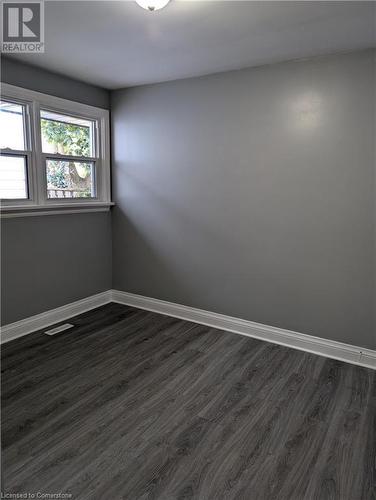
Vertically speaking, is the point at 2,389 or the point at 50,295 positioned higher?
the point at 50,295

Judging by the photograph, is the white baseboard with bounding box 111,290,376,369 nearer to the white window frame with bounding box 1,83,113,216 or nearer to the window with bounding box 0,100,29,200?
the white window frame with bounding box 1,83,113,216

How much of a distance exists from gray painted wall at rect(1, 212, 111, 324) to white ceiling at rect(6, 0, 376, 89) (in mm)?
1533

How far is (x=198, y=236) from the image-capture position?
146 inches

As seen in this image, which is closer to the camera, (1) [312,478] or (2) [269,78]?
(1) [312,478]

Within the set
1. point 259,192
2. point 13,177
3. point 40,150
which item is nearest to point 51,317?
point 13,177

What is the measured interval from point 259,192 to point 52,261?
2237mm

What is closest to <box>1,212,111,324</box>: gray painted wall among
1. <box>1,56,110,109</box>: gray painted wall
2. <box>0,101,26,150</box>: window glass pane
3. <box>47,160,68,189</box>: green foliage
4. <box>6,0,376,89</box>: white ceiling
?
<box>47,160,68,189</box>: green foliage

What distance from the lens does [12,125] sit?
3.25 m

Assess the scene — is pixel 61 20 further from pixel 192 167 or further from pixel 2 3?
pixel 192 167

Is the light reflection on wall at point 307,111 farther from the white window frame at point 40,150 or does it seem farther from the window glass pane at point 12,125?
the window glass pane at point 12,125

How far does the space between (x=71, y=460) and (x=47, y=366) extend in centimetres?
111

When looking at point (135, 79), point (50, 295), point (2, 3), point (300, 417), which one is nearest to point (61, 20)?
point (2, 3)

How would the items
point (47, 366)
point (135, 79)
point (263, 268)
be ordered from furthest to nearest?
point (135, 79)
point (263, 268)
point (47, 366)

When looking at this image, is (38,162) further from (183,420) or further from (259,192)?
(183,420)
